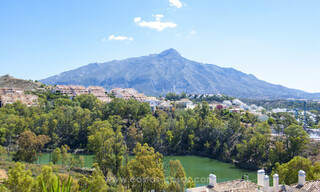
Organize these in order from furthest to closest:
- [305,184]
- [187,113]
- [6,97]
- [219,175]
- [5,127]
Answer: [6,97], [187,113], [5,127], [219,175], [305,184]

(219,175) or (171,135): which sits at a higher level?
(171,135)

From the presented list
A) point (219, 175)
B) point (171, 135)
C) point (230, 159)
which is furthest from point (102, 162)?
point (230, 159)

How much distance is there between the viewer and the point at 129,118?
4288cm

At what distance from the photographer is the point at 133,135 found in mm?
35594

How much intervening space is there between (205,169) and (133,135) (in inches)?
438

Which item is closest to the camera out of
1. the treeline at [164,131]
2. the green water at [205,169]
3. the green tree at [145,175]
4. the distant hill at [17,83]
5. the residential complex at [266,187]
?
the residential complex at [266,187]

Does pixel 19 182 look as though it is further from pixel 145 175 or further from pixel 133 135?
pixel 133 135

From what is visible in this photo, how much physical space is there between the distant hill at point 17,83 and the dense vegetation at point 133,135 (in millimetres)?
25409

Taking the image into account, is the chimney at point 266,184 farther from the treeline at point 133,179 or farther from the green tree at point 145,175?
the green tree at point 145,175

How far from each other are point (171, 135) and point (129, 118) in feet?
32.1

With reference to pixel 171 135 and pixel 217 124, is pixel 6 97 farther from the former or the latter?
pixel 217 124

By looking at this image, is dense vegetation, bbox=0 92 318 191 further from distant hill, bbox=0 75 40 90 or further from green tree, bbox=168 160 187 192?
distant hill, bbox=0 75 40 90

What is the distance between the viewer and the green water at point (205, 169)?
2557cm

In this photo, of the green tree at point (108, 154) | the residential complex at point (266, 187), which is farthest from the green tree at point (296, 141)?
the residential complex at point (266, 187)
